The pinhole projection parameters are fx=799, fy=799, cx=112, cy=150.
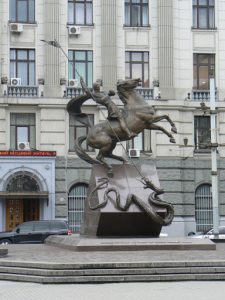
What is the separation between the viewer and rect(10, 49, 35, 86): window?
4322cm

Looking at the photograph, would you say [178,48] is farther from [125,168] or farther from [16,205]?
[125,168]

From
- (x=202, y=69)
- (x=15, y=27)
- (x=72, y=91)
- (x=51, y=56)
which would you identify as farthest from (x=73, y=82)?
(x=202, y=69)

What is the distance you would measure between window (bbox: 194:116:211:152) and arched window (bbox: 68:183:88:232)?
6.71 metres

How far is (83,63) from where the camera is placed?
143ft

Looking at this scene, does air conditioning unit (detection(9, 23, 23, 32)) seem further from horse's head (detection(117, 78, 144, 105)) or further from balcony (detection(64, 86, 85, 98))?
horse's head (detection(117, 78, 144, 105))

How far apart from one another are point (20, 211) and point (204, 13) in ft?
49.9

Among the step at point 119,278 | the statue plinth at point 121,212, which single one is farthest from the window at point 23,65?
the step at point 119,278

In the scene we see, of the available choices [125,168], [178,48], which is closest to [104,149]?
[125,168]

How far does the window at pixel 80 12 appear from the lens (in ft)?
144

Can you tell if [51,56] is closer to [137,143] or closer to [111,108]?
[137,143]

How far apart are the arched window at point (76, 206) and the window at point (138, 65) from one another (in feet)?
22.4

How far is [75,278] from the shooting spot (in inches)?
638

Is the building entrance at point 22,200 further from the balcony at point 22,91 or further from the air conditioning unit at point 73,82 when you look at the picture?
the air conditioning unit at point 73,82

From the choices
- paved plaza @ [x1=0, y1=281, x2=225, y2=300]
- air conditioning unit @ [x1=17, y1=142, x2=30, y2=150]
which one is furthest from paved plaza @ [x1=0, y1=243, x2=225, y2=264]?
air conditioning unit @ [x1=17, y1=142, x2=30, y2=150]
